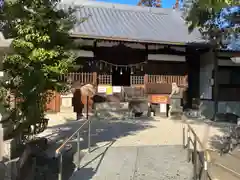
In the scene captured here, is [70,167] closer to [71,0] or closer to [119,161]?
[119,161]

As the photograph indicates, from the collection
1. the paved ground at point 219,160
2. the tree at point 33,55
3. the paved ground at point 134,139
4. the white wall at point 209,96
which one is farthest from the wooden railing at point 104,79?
the tree at point 33,55

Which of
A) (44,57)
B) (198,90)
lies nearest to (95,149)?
(44,57)

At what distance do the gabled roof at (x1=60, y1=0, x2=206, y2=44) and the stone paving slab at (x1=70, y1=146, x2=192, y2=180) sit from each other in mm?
6264

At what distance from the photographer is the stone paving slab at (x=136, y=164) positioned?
16.7ft

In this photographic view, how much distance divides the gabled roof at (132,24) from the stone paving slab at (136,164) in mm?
6264

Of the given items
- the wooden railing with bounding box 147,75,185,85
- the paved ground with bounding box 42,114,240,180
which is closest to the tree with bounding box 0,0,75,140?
the paved ground with bounding box 42,114,240,180

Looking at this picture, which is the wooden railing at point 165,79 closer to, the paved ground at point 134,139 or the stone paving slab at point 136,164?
the paved ground at point 134,139

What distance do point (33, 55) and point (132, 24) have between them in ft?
34.7

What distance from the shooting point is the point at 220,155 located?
6.33m

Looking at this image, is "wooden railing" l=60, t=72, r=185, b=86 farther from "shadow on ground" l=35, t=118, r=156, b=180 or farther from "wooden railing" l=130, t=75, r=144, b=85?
"shadow on ground" l=35, t=118, r=156, b=180

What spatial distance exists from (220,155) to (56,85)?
406 cm

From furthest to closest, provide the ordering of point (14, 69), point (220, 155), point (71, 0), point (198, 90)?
point (71, 0) → point (198, 90) → point (220, 155) → point (14, 69)

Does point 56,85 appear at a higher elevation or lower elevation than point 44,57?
lower

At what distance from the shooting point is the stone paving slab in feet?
16.7
